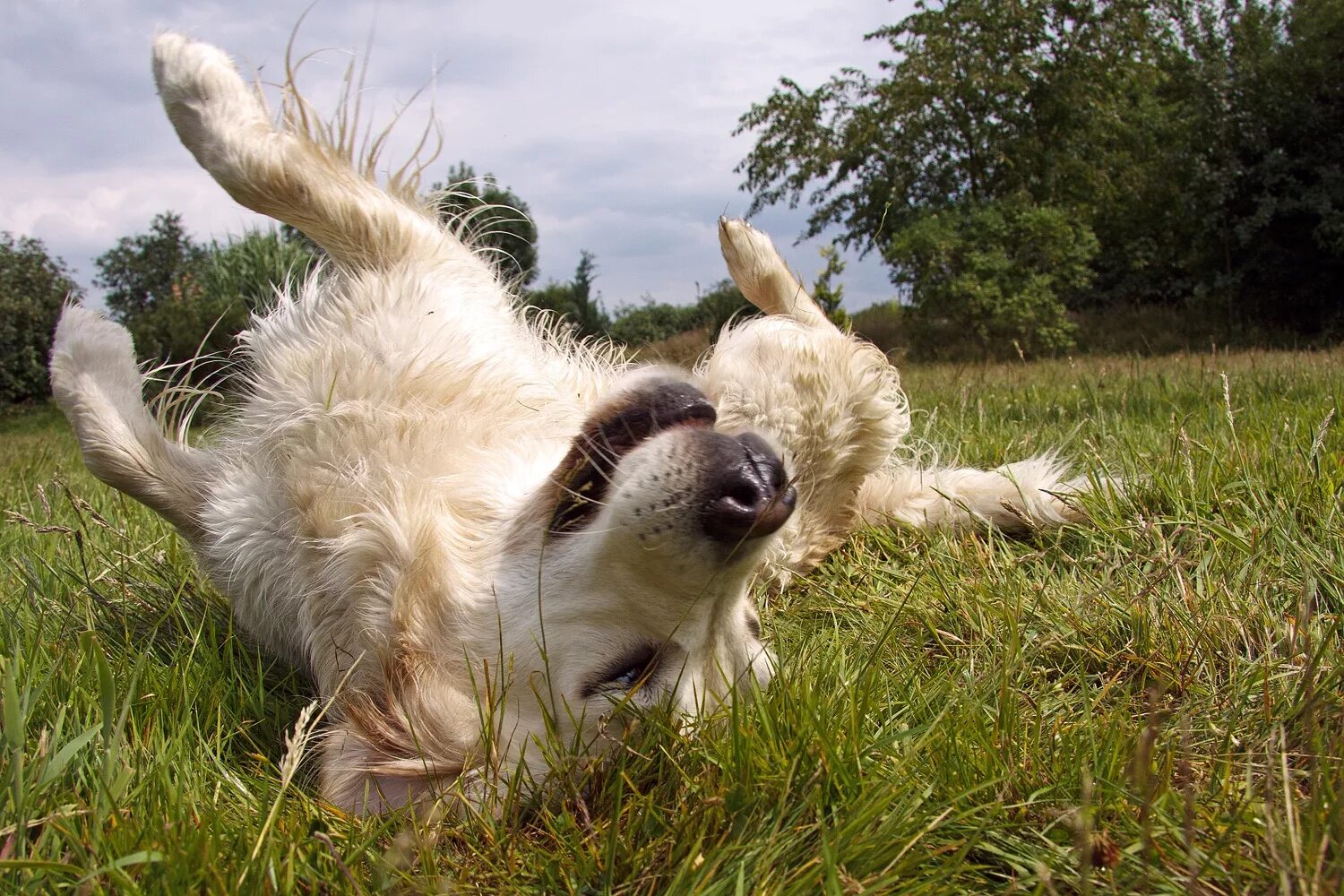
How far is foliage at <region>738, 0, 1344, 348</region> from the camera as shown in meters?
17.4

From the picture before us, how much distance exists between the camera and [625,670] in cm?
185

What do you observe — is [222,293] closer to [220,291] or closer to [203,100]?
[220,291]

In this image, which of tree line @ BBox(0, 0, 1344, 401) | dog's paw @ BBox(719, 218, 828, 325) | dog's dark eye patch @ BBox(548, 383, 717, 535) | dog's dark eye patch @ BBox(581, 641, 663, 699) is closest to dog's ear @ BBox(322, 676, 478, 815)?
dog's dark eye patch @ BBox(581, 641, 663, 699)

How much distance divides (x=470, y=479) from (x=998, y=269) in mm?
17182

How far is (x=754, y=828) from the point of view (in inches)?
55.7

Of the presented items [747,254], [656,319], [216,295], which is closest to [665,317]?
[656,319]

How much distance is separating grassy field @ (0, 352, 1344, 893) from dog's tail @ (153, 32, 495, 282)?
114cm

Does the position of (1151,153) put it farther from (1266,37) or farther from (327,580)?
(327,580)

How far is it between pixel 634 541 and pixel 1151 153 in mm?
25181

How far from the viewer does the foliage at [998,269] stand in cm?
1742

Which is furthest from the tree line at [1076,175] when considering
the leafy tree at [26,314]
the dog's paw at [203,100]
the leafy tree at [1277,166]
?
the dog's paw at [203,100]

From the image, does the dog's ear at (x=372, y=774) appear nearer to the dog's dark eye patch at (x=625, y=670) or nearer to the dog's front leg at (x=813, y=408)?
the dog's dark eye patch at (x=625, y=670)

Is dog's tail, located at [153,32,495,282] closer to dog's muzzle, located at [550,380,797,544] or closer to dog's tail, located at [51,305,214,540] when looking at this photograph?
dog's tail, located at [51,305,214,540]

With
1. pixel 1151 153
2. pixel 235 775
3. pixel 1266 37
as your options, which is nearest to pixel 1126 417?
pixel 235 775
